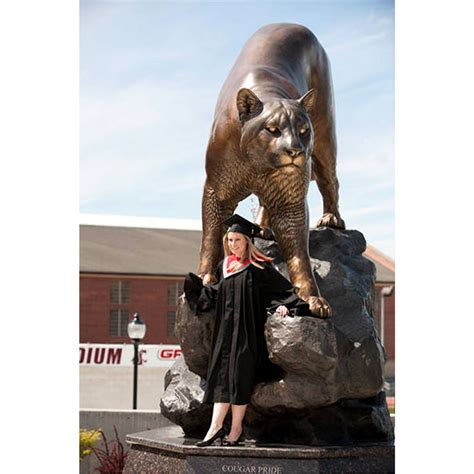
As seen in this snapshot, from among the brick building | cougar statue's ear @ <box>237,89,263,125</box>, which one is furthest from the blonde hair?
the brick building

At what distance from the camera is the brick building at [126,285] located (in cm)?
3412

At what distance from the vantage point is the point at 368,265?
7.77 m

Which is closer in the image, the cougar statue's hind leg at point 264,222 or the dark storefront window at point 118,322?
the cougar statue's hind leg at point 264,222

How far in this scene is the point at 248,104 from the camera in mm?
6719

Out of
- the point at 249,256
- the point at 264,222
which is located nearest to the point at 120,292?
the point at 264,222

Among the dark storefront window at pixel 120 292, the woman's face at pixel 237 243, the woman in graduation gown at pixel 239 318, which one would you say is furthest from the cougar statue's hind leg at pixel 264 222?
the dark storefront window at pixel 120 292

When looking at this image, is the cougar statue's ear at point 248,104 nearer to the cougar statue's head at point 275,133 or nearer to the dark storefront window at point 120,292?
the cougar statue's head at point 275,133

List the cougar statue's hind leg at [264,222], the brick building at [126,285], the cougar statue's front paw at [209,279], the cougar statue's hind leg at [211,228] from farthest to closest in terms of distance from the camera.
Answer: the brick building at [126,285], the cougar statue's hind leg at [264,222], the cougar statue's hind leg at [211,228], the cougar statue's front paw at [209,279]

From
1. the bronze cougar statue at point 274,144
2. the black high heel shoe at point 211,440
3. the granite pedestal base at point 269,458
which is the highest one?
the bronze cougar statue at point 274,144

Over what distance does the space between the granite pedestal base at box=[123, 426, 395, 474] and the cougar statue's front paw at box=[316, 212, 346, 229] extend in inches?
86.3

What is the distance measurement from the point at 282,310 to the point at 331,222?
200 centimetres

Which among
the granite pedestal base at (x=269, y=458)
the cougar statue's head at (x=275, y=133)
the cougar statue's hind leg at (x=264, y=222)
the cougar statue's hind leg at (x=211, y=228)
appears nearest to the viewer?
the granite pedestal base at (x=269, y=458)

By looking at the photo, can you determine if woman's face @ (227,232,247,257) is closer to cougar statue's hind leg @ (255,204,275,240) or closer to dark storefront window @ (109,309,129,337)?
cougar statue's hind leg @ (255,204,275,240)

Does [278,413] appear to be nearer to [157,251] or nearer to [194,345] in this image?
[194,345]
